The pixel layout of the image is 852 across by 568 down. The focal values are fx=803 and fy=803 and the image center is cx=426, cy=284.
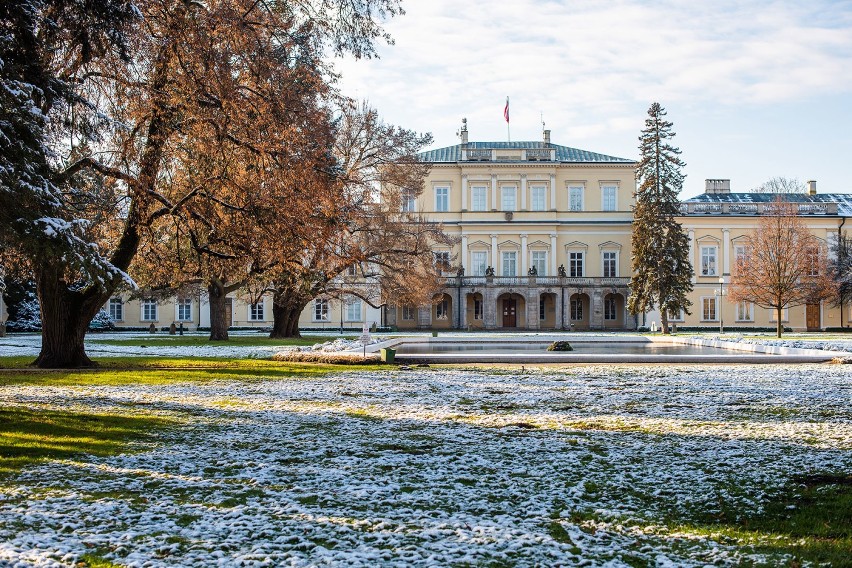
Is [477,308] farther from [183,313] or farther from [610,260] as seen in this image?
[183,313]

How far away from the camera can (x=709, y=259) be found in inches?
2152

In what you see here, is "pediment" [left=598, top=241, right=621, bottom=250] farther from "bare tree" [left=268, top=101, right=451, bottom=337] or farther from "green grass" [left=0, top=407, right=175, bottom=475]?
"green grass" [left=0, top=407, right=175, bottom=475]

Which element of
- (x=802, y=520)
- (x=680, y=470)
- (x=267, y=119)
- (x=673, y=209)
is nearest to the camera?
(x=802, y=520)

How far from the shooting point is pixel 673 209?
4556 cm

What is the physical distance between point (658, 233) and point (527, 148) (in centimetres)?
1307

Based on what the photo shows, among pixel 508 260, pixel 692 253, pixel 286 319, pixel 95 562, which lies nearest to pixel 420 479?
pixel 95 562

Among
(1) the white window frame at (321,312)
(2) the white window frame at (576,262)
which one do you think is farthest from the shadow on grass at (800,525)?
(2) the white window frame at (576,262)

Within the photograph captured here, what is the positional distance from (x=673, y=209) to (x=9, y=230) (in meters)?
41.3

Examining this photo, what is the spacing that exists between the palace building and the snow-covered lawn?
41.8 meters

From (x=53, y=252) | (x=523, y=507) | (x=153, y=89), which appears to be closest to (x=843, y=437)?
(x=523, y=507)

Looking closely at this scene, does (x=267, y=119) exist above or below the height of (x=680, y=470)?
above

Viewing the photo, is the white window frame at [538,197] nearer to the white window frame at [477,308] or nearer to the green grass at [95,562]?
the white window frame at [477,308]

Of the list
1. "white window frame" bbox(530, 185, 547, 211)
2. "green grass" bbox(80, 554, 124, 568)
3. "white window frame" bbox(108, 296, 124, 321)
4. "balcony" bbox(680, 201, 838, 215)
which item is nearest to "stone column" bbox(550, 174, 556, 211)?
"white window frame" bbox(530, 185, 547, 211)

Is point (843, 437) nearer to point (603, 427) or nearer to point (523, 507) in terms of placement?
point (603, 427)
